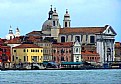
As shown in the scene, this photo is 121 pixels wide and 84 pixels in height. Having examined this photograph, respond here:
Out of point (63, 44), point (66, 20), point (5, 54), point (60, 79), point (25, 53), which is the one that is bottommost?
point (60, 79)

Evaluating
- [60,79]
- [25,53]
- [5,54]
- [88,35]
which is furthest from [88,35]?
[60,79]

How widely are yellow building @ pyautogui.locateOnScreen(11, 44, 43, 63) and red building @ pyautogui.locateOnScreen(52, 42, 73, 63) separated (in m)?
4.82

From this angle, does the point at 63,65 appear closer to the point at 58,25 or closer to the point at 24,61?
the point at 24,61

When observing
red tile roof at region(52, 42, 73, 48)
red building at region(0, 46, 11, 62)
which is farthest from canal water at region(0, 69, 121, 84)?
red tile roof at region(52, 42, 73, 48)

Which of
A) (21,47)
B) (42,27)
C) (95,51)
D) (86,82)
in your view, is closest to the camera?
(86,82)

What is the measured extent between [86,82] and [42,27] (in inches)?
3078

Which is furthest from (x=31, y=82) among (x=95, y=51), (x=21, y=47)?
(x=95, y=51)

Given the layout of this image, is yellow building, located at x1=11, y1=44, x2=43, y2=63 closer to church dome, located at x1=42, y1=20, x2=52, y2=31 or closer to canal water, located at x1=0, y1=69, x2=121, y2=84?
church dome, located at x1=42, y1=20, x2=52, y2=31

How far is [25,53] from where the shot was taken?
4665 inches

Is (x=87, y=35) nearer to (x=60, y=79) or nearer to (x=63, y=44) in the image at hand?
(x=63, y=44)

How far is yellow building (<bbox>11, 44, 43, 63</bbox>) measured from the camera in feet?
388

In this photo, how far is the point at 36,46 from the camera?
120312 mm

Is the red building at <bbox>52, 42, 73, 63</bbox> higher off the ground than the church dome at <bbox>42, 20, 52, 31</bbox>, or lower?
lower

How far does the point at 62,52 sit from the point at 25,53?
26.7ft
